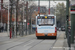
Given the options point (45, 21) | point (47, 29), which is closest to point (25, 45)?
point (47, 29)

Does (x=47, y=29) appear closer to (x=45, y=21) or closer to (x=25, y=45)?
(x=45, y=21)

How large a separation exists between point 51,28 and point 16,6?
293 inches

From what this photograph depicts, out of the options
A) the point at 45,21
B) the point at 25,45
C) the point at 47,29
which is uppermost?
the point at 45,21

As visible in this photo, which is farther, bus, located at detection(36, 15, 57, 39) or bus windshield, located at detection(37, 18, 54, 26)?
bus windshield, located at detection(37, 18, 54, 26)

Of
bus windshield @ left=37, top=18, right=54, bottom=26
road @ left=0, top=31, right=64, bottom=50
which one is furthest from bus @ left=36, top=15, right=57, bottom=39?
road @ left=0, top=31, right=64, bottom=50

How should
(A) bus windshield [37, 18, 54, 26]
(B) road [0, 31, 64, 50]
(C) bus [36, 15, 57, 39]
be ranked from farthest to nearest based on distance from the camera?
(A) bus windshield [37, 18, 54, 26] < (C) bus [36, 15, 57, 39] < (B) road [0, 31, 64, 50]

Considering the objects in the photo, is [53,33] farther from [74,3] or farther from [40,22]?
[74,3]

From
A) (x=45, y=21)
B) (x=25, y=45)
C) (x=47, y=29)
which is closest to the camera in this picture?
(x=25, y=45)

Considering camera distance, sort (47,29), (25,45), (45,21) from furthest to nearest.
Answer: (45,21) < (47,29) < (25,45)

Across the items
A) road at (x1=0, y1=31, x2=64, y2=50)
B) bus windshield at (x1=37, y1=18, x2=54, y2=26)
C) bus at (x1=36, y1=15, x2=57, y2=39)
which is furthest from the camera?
bus windshield at (x1=37, y1=18, x2=54, y2=26)

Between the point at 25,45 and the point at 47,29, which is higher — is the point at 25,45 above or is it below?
below

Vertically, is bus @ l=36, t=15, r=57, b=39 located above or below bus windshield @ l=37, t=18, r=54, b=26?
below

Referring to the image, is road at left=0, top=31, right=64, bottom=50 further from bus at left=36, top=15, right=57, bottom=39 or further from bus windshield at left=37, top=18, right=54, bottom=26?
bus windshield at left=37, top=18, right=54, bottom=26

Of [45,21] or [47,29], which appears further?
[45,21]
